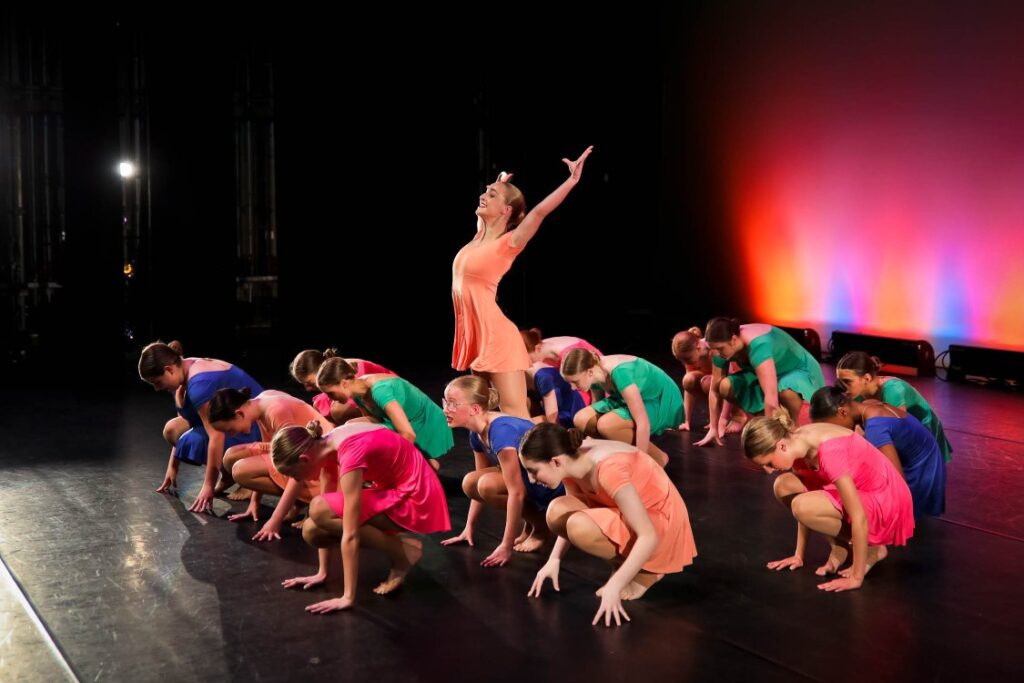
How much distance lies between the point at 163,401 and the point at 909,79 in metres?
5.43

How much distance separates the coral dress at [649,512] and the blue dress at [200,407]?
5.10 feet

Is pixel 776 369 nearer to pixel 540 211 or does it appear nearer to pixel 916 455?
pixel 916 455

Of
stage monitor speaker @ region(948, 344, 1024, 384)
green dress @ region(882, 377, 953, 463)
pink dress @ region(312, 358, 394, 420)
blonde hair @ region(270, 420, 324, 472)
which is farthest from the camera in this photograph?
stage monitor speaker @ region(948, 344, 1024, 384)

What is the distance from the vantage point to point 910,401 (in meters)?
3.99

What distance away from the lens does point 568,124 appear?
9.30m

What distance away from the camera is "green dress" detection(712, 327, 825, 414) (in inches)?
196

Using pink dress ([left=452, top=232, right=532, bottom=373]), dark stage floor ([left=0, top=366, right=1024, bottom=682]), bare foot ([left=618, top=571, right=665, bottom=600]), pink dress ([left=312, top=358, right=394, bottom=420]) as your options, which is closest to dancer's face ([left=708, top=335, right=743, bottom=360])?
dark stage floor ([left=0, top=366, right=1024, bottom=682])

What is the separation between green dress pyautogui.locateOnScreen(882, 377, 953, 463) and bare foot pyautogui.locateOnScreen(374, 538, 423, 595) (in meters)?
1.74

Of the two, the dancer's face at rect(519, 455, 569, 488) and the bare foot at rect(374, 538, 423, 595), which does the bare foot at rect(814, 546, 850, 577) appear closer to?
the dancer's face at rect(519, 455, 569, 488)

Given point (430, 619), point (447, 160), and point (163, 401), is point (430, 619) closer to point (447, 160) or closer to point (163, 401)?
point (163, 401)

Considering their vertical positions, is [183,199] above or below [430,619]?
above

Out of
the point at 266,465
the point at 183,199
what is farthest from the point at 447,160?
the point at 266,465

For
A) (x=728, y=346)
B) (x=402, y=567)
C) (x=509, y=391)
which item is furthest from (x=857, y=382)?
(x=402, y=567)

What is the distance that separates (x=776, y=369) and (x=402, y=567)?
8.01 feet
